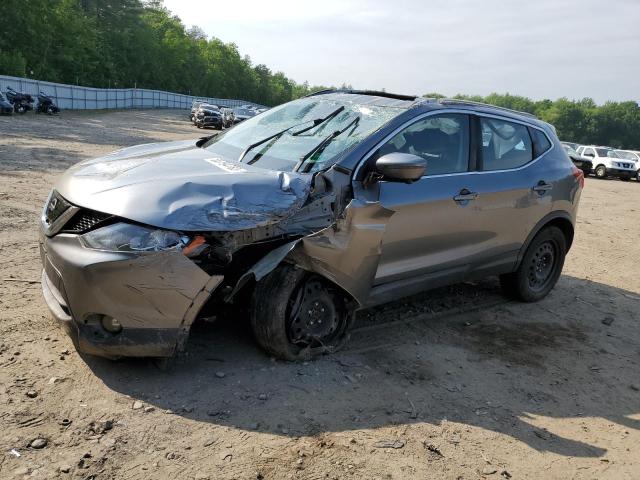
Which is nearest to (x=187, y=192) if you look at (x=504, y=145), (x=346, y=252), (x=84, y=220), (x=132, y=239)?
(x=132, y=239)

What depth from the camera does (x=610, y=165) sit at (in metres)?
28.8

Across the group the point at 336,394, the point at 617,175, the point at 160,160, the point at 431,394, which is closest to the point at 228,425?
the point at 336,394

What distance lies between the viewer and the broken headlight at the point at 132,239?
3028 mm

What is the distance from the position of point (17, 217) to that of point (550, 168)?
19.3 ft

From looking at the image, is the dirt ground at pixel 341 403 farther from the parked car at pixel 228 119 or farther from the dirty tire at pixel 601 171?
the parked car at pixel 228 119

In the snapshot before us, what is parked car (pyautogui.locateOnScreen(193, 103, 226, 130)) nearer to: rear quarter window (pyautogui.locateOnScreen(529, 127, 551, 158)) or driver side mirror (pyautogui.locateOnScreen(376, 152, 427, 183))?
rear quarter window (pyautogui.locateOnScreen(529, 127, 551, 158))

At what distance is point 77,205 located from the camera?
10.6 ft

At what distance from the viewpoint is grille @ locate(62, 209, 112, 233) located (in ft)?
10.3

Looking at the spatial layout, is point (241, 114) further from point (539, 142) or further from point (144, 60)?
point (144, 60)

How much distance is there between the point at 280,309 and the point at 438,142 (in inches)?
72.7

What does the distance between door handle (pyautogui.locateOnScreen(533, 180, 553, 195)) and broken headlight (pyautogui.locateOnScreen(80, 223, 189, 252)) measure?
339 centimetres

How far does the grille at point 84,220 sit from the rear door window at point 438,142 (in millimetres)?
1899

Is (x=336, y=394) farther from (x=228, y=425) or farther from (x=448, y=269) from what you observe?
(x=448, y=269)

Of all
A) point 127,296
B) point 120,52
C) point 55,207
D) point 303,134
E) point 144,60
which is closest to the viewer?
point 127,296
